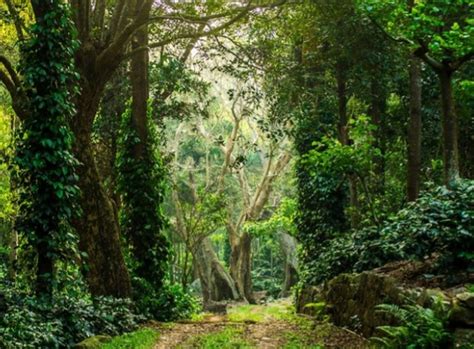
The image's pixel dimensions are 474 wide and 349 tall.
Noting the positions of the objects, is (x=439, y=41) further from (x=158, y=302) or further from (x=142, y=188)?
(x=158, y=302)

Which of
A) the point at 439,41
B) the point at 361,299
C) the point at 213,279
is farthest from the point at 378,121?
the point at 213,279

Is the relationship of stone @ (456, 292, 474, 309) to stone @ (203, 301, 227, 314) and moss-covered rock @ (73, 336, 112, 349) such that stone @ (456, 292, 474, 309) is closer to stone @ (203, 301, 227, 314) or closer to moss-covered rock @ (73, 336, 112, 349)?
moss-covered rock @ (73, 336, 112, 349)

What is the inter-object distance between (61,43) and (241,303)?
19.5 metres

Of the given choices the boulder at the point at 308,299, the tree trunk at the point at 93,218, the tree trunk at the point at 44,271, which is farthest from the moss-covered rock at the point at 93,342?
the boulder at the point at 308,299

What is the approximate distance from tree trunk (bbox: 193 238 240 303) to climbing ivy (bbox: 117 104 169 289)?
13338 mm

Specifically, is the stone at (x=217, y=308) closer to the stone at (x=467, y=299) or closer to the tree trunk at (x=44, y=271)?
the tree trunk at (x=44, y=271)

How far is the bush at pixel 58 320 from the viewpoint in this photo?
665cm

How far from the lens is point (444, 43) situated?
7.75 metres

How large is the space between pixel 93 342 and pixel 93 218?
3412mm

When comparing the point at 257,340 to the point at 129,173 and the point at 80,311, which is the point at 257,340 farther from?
the point at 129,173

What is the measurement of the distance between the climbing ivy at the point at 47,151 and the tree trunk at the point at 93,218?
1705 mm

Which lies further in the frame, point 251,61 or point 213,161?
point 213,161

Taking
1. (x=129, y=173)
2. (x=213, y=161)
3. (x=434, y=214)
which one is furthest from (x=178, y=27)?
(x=213, y=161)

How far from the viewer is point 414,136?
11.5 metres
